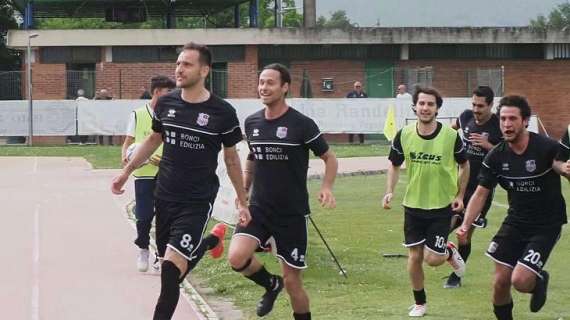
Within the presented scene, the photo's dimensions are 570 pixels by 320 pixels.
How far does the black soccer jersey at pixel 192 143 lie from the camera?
327 inches

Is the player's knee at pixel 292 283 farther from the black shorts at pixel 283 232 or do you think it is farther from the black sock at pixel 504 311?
the black sock at pixel 504 311

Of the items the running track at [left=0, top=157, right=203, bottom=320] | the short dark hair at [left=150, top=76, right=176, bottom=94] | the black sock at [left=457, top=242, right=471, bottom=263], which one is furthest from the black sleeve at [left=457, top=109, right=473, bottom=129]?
the running track at [left=0, top=157, right=203, bottom=320]

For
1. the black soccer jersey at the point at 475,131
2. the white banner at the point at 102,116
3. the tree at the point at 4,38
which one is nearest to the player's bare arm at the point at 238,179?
the black soccer jersey at the point at 475,131

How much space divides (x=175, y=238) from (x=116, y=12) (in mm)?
37867

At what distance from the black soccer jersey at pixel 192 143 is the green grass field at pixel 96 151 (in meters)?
21.5

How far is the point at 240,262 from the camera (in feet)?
28.7

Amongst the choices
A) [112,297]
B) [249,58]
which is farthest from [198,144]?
[249,58]

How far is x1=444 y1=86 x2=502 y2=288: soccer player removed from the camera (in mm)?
11281

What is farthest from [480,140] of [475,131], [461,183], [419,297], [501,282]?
[501,282]

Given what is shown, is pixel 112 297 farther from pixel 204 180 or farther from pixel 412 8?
pixel 412 8

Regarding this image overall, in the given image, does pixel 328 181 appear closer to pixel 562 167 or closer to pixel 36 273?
pixel 562 167

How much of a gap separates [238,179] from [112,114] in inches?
1177

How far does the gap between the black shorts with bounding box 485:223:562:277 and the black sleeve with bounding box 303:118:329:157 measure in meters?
1.50

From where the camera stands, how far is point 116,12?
148 ft
